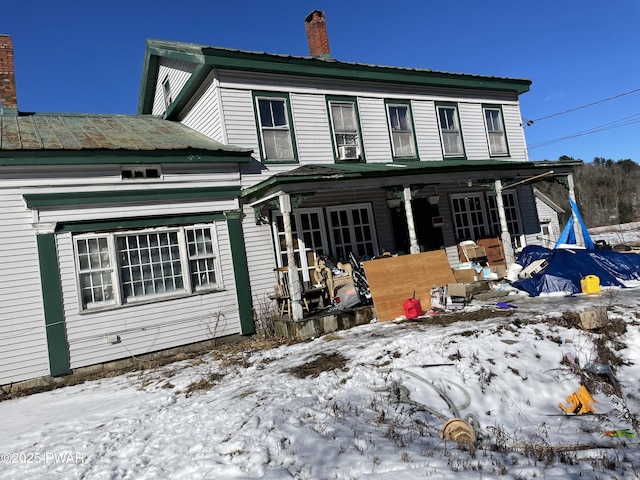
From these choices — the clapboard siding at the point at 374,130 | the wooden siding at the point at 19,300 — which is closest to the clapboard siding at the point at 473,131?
the clapboard siding at the point at 374,130

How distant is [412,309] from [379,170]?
364cm

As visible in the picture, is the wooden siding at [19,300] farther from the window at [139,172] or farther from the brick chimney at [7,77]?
the brick chimney at [7,77]

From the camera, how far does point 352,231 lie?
12812 mm

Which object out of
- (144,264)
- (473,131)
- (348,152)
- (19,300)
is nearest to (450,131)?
(473,131)

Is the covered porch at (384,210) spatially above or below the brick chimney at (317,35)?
below

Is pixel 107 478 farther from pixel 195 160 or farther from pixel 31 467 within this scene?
pixel 195 160

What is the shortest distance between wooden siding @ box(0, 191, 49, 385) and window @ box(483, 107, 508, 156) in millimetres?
14506

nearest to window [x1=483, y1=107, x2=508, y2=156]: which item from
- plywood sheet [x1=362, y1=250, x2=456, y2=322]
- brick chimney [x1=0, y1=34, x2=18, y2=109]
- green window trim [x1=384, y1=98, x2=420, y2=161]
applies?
green window trim [x1=384, y1=98, x2=420, y2=161]

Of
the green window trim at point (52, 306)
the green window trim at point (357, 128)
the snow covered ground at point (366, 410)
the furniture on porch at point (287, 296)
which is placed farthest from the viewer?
the green window trim at point (357, 128)

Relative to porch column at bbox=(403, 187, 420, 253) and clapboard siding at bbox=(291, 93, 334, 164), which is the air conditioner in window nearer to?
clapboard siding at bbox=(291, 93, 334, 164)

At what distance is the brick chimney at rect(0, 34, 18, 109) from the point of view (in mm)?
11430

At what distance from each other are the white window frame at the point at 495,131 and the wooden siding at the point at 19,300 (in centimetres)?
1449

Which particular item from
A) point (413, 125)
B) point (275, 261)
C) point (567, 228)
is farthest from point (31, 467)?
point (567, 228)

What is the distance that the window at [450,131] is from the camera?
1495 centimetres
